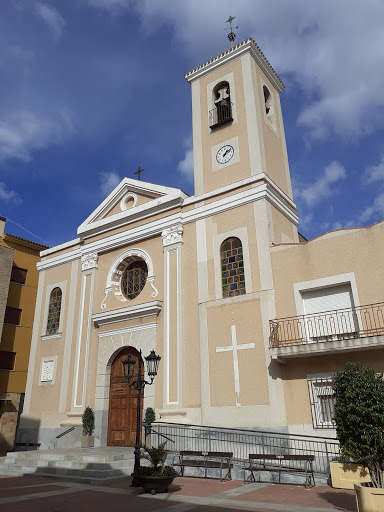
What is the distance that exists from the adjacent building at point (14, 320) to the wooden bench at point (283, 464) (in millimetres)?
13983

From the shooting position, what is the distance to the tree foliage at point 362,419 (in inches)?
290

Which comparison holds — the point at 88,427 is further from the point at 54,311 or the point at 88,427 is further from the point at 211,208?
the point at 211,208

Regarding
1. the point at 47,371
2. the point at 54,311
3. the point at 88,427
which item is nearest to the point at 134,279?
the point at 54,311

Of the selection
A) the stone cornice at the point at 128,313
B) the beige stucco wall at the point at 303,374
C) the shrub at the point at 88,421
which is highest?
the stone cornice at the point at 128,313

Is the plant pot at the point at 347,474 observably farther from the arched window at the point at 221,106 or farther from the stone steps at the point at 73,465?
the arched window at the point at 221,106

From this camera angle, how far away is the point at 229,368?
13.8 metres

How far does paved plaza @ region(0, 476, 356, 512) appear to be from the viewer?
26.0 feet

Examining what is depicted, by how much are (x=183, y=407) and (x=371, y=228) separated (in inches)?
327

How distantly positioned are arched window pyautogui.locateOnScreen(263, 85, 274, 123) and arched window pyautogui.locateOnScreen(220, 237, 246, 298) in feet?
22.2

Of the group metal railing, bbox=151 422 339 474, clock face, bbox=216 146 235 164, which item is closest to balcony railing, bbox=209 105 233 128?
clock face, bbox=216 146 235 164

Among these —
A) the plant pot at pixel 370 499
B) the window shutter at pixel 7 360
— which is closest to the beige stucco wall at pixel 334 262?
the plant pot at pixel 370 499

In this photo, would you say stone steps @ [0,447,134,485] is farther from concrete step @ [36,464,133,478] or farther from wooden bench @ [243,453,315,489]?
wooden bench @ [243,453,315,489]

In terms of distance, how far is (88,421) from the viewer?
53.4 ft

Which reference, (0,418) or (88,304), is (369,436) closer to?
(88,304)
